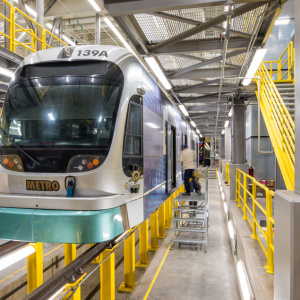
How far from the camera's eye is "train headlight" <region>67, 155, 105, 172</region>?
3645 mm

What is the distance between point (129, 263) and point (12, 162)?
10.8ft

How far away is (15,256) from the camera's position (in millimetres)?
4281

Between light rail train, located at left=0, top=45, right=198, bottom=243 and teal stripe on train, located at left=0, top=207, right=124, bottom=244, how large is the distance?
0.04 ft

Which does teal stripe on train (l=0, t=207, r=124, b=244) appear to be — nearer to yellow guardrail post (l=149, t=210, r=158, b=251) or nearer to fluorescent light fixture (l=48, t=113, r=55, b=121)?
fluorescent light fixture (l=48, t=113, r=55, b=121)

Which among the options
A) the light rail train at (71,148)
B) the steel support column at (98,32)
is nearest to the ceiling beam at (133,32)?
the light rail train at (71,148)

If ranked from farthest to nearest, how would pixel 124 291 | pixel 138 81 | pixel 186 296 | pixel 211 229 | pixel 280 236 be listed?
pixel 211 229
pixel 124 291
pixel 186 296
pixel 138 81
pixel 280 236

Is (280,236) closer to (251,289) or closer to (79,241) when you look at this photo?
(251,289)

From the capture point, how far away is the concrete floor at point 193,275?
5.73 metres

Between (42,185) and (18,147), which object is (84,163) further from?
(18,147)

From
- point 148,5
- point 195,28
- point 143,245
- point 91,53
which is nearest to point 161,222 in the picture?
point 143,245

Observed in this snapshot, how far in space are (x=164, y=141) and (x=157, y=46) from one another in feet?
7.50

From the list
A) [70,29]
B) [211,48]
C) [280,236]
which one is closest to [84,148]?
[280,236]

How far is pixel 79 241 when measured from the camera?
3.32 meters

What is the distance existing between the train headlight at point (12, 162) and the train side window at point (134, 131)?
1.41 m
